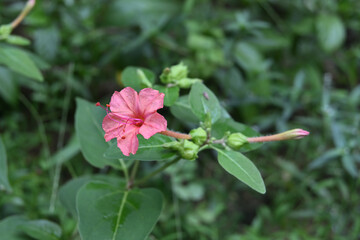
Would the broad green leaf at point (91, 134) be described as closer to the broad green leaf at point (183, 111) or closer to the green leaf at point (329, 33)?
the broad green leaf at point (183, 111)

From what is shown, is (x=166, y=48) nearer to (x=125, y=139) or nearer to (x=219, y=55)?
(x=219, y=55)

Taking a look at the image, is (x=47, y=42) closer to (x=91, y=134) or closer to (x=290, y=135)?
(x=91, y=134)

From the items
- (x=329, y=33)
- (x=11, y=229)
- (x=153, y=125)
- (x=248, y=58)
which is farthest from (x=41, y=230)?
(x=329, y=33)

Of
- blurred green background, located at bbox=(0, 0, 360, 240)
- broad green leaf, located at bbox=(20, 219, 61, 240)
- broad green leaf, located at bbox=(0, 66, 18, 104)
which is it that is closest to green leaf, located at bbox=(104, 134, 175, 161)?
broad green leaf, located at bbox=(20, 219, 61, 240)

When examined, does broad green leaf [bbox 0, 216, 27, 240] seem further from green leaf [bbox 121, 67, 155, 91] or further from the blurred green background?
green leaf [bbox 121, 67, 155, 91]

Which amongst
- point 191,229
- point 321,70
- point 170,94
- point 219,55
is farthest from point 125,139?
point 321,70
